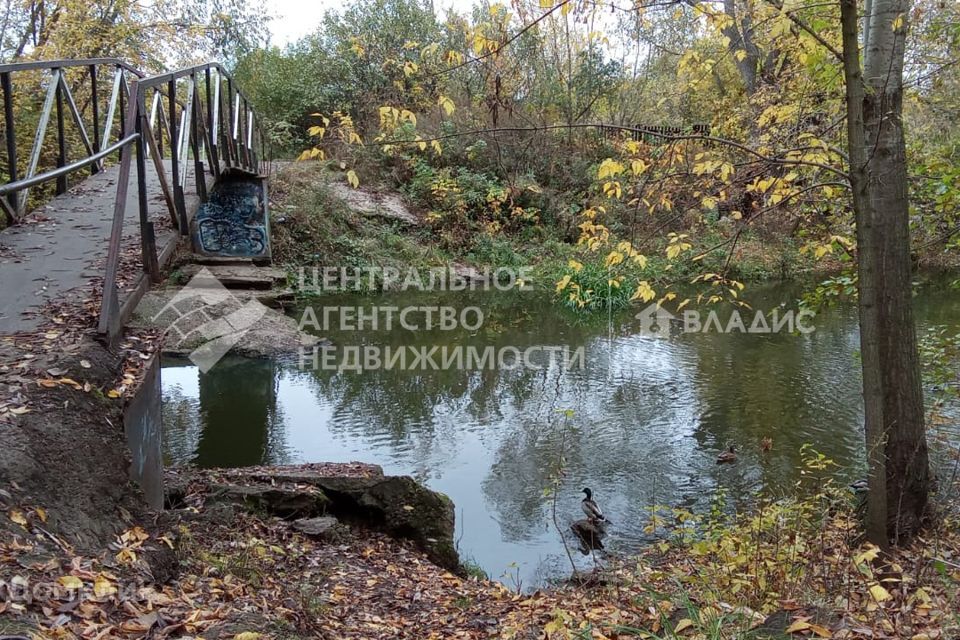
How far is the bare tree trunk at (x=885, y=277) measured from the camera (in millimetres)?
4066

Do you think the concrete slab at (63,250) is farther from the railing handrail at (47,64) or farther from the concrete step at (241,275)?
the concrete step at (241,275)

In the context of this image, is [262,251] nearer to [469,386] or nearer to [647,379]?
[469,386]

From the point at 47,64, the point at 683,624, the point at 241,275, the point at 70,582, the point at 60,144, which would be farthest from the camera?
the point at 241,275

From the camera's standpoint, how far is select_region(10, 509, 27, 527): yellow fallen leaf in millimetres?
2535

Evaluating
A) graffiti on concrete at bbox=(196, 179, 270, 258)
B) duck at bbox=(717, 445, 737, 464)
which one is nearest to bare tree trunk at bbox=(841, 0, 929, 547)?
duck at bbox=(717, 445, 737, 464)

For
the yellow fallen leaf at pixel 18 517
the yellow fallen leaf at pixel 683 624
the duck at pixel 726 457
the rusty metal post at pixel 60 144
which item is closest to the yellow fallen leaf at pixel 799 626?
the yellow fallen leaf at pixel 683 624

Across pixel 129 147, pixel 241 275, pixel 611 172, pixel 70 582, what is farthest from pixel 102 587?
pixel 241 275

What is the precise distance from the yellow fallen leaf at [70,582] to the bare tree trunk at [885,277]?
425cm

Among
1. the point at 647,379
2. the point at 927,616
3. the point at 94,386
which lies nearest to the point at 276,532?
the point at 94,386

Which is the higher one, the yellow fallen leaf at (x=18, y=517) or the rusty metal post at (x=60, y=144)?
the rusty metal post at (x=60, y=144)

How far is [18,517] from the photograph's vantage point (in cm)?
255

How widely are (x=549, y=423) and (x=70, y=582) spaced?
7.50 meters

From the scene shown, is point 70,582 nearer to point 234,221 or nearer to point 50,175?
point 50,175

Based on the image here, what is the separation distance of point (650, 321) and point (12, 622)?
50.2 feet
